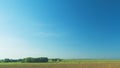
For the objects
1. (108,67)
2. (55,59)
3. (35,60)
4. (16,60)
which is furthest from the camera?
(55,59)

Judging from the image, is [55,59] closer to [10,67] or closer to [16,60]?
[16,60]

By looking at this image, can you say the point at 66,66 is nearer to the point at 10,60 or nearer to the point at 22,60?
the point at 22,60

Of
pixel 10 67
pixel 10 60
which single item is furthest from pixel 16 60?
pixel 10 67

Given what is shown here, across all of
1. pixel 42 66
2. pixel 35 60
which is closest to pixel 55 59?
pixel 35 60

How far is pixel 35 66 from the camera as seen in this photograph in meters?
25.9

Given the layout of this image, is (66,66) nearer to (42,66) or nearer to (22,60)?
(42,66)

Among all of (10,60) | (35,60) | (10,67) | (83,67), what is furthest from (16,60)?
(83,67)

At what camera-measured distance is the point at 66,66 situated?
2581cm

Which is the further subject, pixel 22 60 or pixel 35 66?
pixel 22 60

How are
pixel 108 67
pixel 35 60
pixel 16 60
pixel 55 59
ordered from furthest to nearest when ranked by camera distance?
pixel 55 59, pixel 16 60, pixel 35 60, pixel 108 67

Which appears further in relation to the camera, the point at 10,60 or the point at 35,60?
the point at 10,60

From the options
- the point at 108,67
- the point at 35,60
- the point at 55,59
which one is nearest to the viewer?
the point at 108,67

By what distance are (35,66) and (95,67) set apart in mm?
6186

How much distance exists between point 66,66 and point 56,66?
104 centimetres
